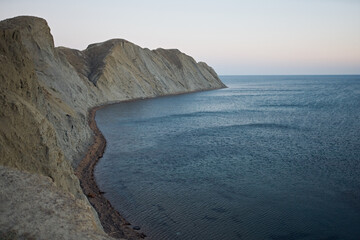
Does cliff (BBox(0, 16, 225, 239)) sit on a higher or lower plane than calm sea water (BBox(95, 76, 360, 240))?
higher

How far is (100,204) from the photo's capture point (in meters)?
15.0

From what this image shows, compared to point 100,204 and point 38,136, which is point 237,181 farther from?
point 38,136

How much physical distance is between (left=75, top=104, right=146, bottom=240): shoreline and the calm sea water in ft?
1.55

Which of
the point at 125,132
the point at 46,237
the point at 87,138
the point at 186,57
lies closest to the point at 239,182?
the point at 46,237

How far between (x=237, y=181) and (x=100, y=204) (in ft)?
28.4

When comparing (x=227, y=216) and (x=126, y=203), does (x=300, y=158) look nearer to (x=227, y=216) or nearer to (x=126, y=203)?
(x=227, y=216)

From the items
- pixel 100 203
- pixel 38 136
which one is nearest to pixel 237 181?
pixel 100 203

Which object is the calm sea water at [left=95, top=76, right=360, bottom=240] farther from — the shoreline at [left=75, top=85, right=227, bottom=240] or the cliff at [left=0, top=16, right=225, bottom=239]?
the cliff at [left=0, top=16, right=225, bottom=239]

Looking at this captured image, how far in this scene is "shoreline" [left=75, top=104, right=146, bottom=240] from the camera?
12.3 metres

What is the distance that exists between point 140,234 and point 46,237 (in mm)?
5691

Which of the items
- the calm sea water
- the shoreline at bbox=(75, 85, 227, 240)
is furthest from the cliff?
the calm sea water

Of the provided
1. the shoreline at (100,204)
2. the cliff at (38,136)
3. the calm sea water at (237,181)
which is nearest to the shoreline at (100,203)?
the shoreline at (100,204)

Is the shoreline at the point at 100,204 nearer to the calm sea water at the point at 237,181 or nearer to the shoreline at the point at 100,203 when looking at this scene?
the shoreline at the point at 100,203

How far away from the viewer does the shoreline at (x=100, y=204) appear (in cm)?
1233
